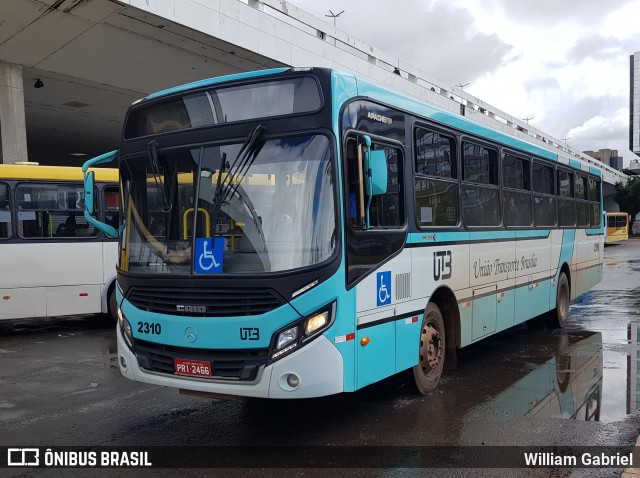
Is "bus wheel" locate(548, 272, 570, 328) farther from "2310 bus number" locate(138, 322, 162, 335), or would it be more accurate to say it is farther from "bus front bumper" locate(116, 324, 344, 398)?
"2310 bus number" locate(138, 322, 162, 335)

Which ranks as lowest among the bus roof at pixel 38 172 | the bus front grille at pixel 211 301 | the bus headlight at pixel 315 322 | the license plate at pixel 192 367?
the license plate at pixel 192 367

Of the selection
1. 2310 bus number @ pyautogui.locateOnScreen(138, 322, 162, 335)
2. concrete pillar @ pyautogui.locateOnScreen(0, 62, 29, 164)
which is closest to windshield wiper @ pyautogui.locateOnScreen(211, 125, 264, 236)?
2310 bus number @ pyautogui.locateOnScreen(138, 322, 162, 335)

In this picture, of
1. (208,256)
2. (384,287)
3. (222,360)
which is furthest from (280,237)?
(384,287)

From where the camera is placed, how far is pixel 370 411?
6.32 meters

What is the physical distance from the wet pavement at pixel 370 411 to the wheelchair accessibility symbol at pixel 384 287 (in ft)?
3.89

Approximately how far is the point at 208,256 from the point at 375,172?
5.08ft

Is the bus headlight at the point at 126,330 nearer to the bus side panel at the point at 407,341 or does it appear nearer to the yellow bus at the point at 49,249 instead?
the bus side panel at the point at 407,341

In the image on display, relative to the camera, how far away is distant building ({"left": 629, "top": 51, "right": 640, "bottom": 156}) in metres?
120

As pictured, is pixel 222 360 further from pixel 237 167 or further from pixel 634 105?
pixel 634 105

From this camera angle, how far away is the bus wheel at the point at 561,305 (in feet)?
36.3

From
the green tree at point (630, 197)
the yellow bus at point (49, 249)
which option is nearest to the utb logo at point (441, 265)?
the yellow bus at point (49, 249)

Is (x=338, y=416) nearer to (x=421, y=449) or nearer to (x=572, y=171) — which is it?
(x=421, y=449)

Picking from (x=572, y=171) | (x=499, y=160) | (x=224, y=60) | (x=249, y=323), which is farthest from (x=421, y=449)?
Answer: (x=224, y=60)

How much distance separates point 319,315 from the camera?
16.2 feet
